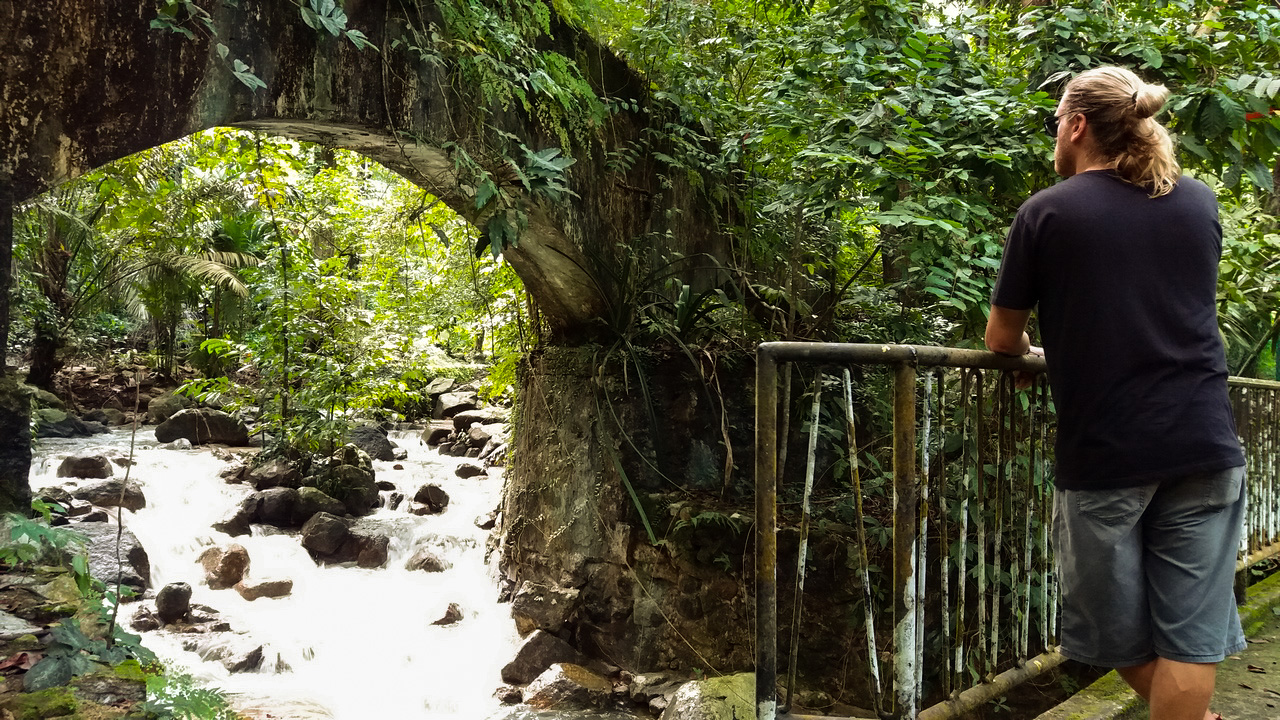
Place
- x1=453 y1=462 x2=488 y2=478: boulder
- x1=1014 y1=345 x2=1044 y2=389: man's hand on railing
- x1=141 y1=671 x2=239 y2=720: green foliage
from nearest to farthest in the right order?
x1=1014 y1=345 x2=1044 y2=389: man's hand on railing → x1=141 y1=671 x2=239 y2=720: green foliage → x1=453 y1=462 x2=488 y2=478: boulder

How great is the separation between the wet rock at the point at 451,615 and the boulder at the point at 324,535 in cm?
167

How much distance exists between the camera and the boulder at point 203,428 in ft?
34.6

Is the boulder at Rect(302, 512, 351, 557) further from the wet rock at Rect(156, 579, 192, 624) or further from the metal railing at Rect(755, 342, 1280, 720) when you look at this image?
the metal railing at Rect(755, 342, 1280, 720)

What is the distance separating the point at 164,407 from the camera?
490 inches

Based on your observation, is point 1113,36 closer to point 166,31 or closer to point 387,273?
point 166,31

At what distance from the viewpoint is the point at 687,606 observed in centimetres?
528

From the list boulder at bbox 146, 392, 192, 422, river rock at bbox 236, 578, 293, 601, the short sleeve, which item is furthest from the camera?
boulder at bbox 146, 392, 192, 422

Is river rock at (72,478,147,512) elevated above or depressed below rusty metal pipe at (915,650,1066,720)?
below

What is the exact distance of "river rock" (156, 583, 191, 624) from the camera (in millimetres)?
6043

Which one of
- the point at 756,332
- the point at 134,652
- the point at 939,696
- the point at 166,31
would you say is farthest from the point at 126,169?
the point at 939,696

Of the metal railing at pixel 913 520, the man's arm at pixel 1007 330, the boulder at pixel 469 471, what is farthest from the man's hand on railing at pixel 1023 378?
the boulder at pixel 469 471

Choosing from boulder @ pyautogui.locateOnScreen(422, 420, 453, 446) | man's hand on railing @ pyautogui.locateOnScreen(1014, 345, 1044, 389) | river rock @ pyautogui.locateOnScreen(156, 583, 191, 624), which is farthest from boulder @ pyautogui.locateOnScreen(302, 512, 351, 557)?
man's hand on railing @ pyautogui.locateOnScreen(1014, 345, 1044, 389)

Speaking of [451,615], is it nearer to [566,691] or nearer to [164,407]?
[566,691]

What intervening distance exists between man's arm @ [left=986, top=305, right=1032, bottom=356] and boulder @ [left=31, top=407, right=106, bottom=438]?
440 inches
